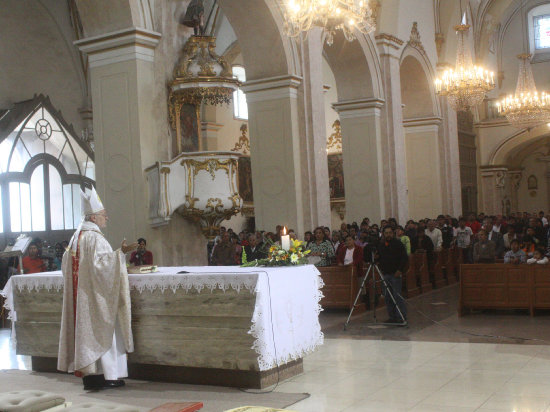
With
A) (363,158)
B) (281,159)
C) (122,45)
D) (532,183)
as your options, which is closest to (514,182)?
(532,183)

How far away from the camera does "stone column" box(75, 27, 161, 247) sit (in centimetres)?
1120

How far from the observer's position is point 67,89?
68.0 feet

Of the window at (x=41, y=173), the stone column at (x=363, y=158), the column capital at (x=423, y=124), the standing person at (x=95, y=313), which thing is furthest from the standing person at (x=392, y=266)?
the column capital at (x=423, y=124)

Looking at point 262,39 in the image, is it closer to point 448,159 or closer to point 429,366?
point 429,366

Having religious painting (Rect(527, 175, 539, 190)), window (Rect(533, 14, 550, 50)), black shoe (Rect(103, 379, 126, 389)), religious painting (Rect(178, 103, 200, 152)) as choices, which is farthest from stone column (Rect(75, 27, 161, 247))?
religious painting (Rect(527, 175, 539, 190))

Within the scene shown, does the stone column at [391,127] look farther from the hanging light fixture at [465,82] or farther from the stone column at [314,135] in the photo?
the stone column at [314,135]

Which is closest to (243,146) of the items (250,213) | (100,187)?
(250,213)

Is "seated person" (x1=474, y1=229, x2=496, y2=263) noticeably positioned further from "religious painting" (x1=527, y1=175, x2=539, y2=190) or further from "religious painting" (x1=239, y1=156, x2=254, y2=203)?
"religious painting" (x1=527, y1=175, x2=539, y2=190)

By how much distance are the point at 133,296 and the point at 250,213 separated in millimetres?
16060

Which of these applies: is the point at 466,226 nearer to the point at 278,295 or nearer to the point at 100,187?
the point at 100,187

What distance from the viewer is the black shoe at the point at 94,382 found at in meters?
7.12

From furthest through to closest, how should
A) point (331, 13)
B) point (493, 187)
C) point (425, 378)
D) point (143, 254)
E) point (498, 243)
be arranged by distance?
point (493, 187), point (498, 243), point (143, 254), point (331, 13), point (425, 378)

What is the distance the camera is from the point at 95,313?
7168 millimetres

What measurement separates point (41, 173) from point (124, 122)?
320 inches
